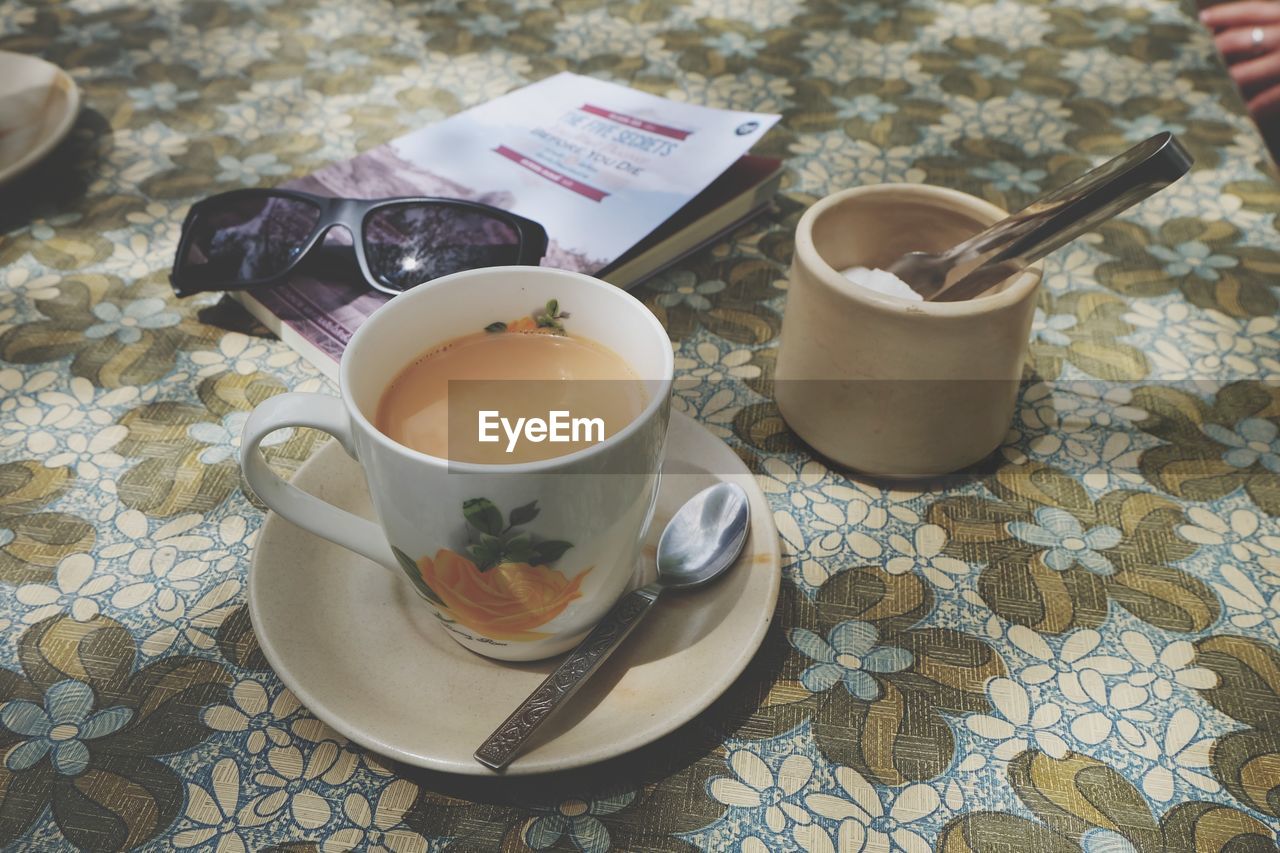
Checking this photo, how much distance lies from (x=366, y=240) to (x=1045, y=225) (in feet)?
1.58

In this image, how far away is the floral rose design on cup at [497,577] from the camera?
0.38 meters

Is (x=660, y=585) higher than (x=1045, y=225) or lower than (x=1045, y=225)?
lower

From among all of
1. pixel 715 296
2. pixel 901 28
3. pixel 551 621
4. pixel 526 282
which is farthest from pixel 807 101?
pixel 551 621

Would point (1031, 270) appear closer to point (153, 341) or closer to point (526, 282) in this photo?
point (526, 282)

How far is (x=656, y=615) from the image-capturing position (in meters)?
0.46

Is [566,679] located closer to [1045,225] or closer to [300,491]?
[300,491]

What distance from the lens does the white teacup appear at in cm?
37

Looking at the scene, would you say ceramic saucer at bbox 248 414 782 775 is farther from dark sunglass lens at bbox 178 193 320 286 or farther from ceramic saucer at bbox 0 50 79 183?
ceramic saucer at bbox 0 50 79 183

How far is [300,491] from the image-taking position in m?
0.44

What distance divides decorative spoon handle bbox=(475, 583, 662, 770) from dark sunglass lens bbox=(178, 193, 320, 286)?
406 millimetres

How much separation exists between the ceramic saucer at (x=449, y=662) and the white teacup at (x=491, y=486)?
0.07 feet

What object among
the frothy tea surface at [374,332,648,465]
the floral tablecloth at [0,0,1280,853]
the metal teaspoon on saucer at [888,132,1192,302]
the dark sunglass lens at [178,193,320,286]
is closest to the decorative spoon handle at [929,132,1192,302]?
the metal teaspoon on saucer at [888,132,1192,302]

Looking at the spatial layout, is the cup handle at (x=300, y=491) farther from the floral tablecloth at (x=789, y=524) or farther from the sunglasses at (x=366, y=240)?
the sunglasses at (x=366, y=240)

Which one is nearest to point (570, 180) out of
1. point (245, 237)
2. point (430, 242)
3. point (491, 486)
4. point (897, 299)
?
point (430, 242)
